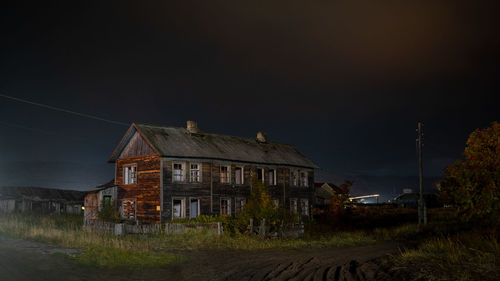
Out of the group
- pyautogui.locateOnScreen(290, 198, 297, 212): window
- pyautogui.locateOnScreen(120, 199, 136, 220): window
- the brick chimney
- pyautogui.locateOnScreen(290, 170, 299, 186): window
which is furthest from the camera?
pyautogui.locateOnScreen(290, 170, 299, 186): window

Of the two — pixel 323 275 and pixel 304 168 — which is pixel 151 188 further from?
pixel 323 275

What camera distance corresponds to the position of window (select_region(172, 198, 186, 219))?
31.8 metres

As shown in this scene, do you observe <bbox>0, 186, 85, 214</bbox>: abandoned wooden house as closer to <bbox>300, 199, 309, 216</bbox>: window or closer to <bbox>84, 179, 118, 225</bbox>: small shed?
<bbox>84, 179, 118, 225</bbox>: small shed

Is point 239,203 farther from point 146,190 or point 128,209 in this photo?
point 128,209

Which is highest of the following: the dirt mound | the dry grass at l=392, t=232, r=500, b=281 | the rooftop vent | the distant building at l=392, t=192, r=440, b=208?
the rooftop vent

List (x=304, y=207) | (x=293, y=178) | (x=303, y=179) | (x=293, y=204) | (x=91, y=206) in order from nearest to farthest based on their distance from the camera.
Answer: (x=91, y=206) → (x=293, y=204) → (x=293, y=178) → (x=304, y=207) → (x=303, y=179)

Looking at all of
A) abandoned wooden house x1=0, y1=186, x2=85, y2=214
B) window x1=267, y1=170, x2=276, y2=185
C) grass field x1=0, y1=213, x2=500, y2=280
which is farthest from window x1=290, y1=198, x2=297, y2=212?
abandoned wooden house x1=0, y1=186, x2=85, y2=214

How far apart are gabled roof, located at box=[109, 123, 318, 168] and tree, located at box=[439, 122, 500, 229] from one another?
21394 millimetres

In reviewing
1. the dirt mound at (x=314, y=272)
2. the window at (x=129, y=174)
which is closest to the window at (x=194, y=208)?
the window at (x=129, y=174)

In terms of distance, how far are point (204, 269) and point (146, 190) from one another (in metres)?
19.1

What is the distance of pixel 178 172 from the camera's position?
3241 cm

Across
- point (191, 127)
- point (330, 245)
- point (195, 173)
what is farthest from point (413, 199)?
point (330, 245)

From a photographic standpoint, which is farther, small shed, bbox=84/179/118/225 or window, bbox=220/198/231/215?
window, bbox=220/198/231/215

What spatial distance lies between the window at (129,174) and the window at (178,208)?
4.05 meters
